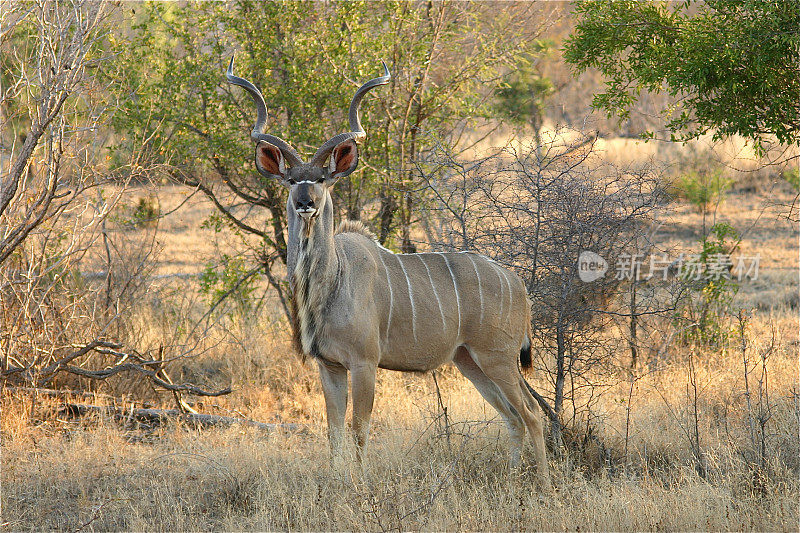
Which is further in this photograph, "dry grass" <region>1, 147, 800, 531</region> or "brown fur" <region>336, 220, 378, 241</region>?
"brown fur" <region>336, 220, 378, 241</region>

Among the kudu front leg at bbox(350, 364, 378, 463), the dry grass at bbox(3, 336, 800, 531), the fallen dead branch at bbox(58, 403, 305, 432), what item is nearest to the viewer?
the dry grass at bbox(3, 336, 800, 531)

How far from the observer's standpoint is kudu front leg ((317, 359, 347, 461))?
4.18 meters

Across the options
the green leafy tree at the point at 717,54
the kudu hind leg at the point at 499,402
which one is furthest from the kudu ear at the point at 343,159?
the green leafy tree at the point at 717,54

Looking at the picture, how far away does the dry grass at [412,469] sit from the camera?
3746 mm

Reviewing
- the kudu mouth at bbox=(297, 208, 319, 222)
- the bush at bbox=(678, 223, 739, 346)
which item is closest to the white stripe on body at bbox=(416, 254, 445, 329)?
the kudu mouth at bbox=(297, 208, 319, 222)

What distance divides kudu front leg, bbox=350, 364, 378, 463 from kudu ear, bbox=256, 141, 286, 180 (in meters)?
1.02

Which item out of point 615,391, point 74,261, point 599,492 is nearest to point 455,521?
point 599,492

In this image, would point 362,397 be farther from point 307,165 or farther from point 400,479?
point 307,165

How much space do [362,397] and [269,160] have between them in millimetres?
1248

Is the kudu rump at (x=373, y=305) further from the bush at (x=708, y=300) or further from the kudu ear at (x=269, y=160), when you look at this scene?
the bush at (x=708, y=300)

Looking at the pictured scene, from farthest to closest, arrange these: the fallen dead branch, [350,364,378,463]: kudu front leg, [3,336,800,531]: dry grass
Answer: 1. the fallen dead branch
2. [350,364,378,463]: kudu front leg
3. [3,336,800,531]: dry grass

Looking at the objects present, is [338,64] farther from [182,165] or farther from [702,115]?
[702,115]

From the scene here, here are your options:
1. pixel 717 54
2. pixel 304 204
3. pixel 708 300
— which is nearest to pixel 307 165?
pixel 304 204

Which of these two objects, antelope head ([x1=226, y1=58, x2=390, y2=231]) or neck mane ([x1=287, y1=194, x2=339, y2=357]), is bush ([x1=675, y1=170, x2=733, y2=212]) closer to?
antelope head ([x1=226, y1=58, x2=390, y2=231])
